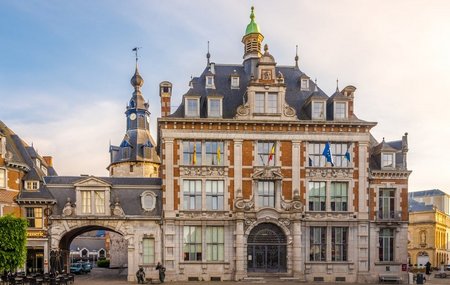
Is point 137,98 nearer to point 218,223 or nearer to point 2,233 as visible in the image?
point 218,223

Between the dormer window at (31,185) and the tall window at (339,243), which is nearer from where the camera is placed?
the dormer window at (31,185)

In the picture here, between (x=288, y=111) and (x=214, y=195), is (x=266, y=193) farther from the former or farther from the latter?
(x=288, y=111)

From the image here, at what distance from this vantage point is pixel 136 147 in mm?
72438

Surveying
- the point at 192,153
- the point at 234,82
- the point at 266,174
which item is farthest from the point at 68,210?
the point at 234,82

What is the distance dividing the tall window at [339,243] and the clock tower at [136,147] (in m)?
36.1

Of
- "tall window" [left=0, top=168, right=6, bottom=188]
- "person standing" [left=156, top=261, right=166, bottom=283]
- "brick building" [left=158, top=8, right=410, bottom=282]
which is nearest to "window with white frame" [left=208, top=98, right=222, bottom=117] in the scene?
"brick building" [left=158, top=8, right=410, bottom=282]

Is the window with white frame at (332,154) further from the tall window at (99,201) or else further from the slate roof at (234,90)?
the tall window at (99,201)

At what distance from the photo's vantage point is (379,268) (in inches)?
1640

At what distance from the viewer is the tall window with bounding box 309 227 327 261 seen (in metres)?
41.2

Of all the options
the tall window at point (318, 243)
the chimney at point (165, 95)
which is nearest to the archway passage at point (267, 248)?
the tall window at point (318, 243)

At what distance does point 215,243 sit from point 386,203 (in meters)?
15.9

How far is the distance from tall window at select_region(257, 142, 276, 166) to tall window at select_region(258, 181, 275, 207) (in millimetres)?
1749

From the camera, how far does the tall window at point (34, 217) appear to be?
40.1m

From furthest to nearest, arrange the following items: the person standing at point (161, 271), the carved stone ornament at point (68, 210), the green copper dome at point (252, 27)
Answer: the green copper dome at point (252, 27)
the carved stone ornament at point (68, 210)
the person standing at point (161, 271)
